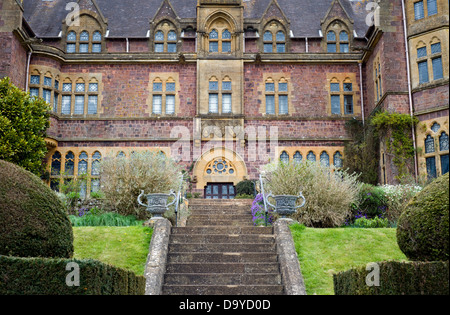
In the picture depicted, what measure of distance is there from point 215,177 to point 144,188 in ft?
22.5

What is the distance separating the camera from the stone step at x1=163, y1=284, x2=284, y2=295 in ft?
28.7

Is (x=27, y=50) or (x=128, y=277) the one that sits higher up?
(x=27, y=50)

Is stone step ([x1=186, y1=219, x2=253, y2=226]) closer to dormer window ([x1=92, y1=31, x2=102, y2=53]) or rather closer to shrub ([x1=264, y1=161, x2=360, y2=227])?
shrub ([x1=264, y1=161, x2=360, y2=227])

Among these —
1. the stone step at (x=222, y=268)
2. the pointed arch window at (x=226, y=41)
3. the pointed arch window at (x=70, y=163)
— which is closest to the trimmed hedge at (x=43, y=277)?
the stone step at (x=222, y=268)

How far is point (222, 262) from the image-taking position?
32.5ft

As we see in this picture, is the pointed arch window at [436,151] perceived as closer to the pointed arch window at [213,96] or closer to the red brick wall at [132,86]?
the pointed arch window at [213,96]

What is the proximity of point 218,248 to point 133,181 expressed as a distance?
187 inches

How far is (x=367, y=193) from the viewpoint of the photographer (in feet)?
50.5

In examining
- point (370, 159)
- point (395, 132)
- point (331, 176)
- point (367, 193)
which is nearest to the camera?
point (331, 176)

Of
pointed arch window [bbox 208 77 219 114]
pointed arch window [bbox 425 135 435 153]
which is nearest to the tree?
pointed arch window [bbox 208 77 219 114]

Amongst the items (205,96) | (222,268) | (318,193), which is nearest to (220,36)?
(205,96)

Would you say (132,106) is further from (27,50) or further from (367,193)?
(367,193)
